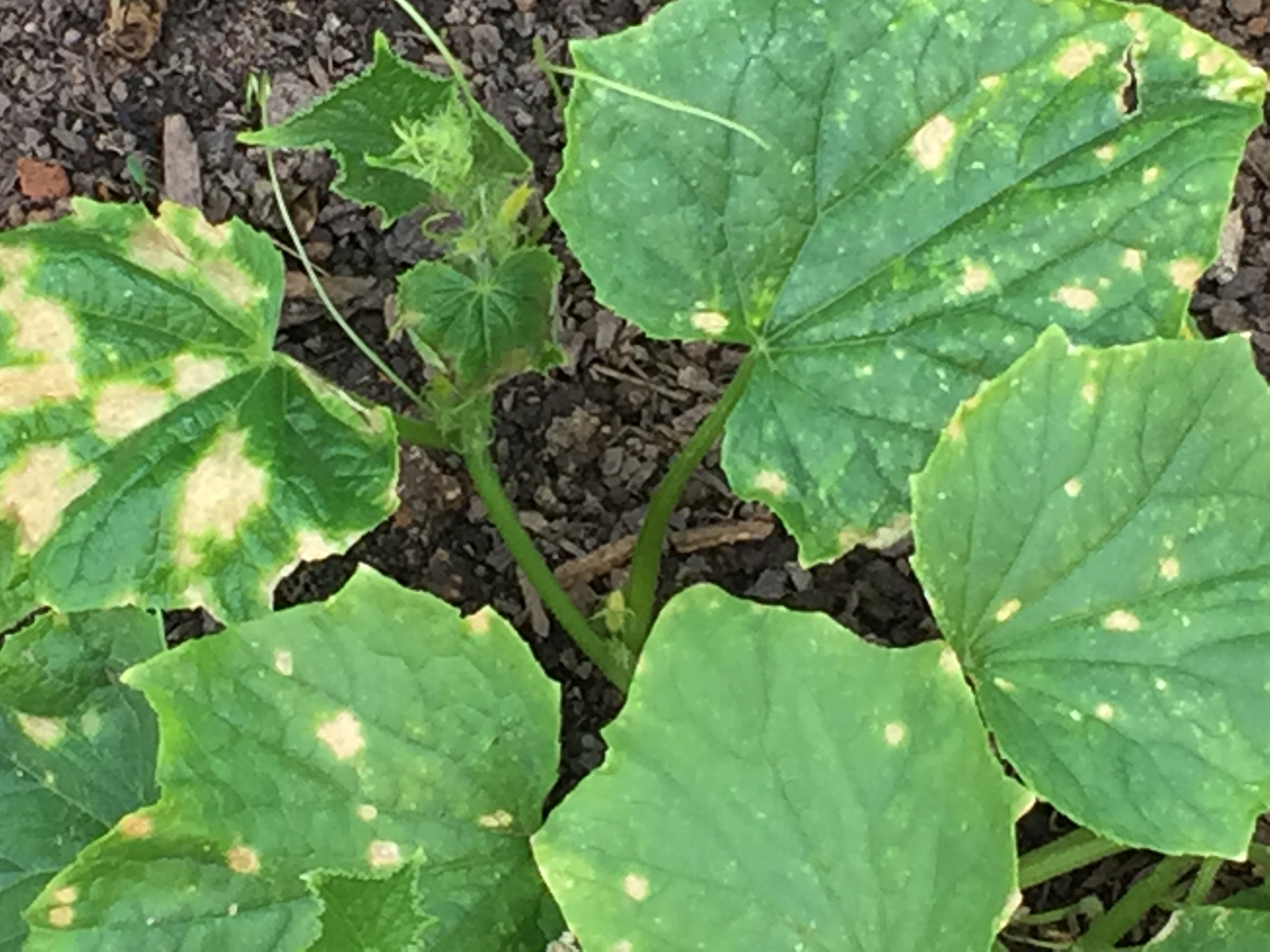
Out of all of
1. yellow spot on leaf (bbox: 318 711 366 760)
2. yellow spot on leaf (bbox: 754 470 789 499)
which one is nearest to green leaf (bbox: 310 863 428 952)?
yellow spot on leaf (bbox: 318 711 366 760)

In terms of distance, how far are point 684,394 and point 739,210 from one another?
55 cm

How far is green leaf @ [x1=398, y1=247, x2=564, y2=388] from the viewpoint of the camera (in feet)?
5.02

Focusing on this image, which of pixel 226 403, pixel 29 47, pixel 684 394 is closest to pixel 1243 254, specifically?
pixel 684 394

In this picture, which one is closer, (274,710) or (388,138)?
(274,710)

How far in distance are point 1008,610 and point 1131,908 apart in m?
0.51

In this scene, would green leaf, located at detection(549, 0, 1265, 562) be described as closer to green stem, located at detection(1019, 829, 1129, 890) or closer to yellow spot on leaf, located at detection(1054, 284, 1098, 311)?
yellow spot on leaf, located at detection(1054, 284, 1098, 311)

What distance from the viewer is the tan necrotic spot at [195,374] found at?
1456mm

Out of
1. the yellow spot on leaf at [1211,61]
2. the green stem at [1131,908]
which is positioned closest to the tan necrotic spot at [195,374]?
the yellow spot on leaf at [1211,61]

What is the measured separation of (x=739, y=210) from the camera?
1456 mm

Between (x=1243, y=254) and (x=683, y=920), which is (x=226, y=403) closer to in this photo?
(x=683, y=920)

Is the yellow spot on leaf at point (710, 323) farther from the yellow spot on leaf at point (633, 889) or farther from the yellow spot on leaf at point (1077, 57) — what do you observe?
the yellow spot on leaf at point (633, 889)

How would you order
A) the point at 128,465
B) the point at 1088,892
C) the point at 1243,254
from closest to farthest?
the point at 128,465 < the point at 1088,892 < the point at 1243,254

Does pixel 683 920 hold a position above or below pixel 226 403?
below

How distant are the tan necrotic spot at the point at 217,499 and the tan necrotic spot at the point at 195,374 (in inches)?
2.4
